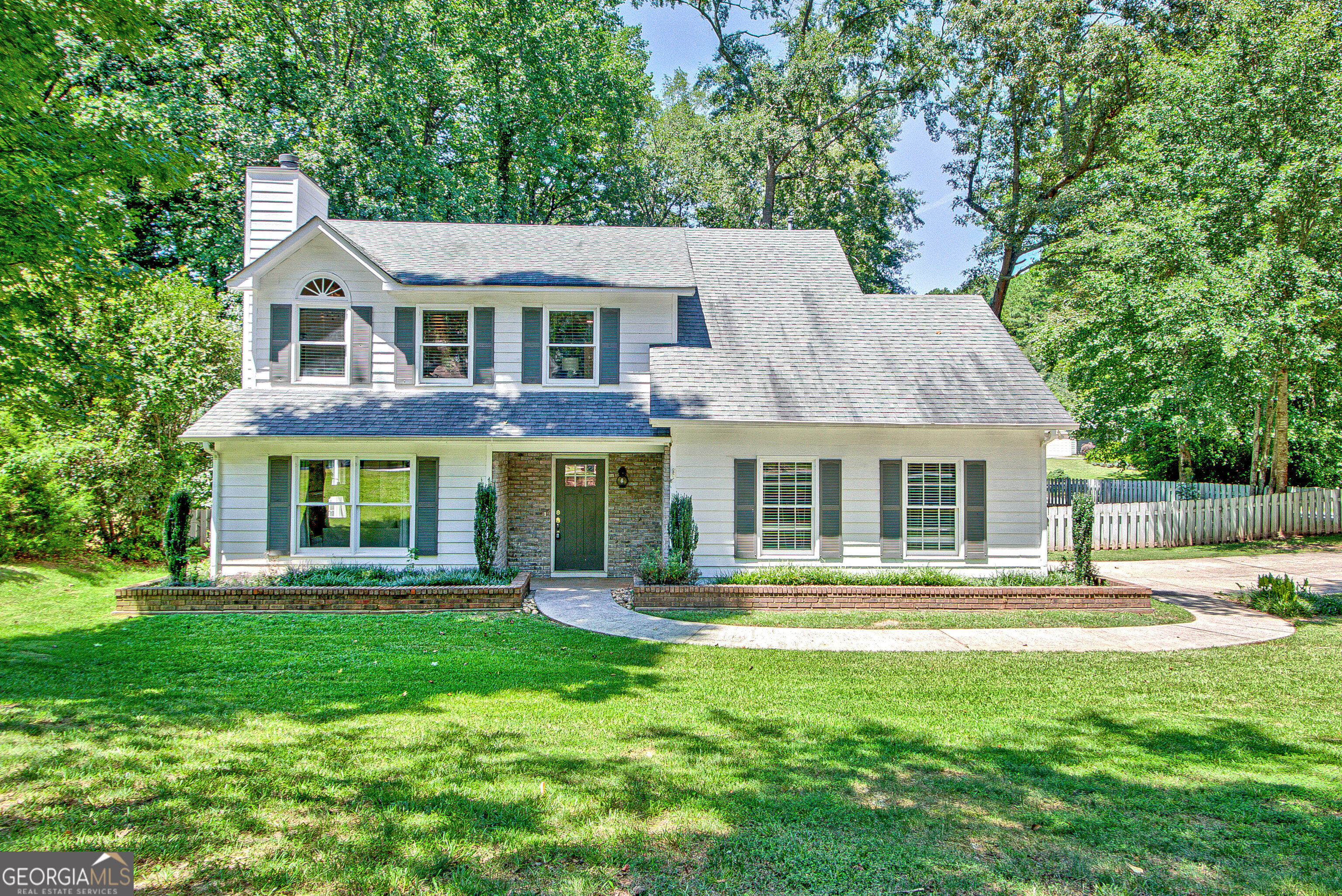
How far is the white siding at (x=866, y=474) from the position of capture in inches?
463

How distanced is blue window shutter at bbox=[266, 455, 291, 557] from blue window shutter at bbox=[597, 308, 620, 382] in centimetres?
610

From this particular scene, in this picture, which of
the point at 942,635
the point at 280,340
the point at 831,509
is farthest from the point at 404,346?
the point at 942,635

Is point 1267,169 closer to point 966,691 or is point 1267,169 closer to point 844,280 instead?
point 844,280

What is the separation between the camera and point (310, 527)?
12008 millimetres

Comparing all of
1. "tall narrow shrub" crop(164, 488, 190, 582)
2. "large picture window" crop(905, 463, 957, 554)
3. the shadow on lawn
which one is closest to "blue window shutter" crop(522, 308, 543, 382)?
"tall narrow shrub" crop(164, 488, 190, 582)

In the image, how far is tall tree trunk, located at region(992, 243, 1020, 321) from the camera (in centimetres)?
2694

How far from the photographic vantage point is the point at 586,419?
39.7 feet

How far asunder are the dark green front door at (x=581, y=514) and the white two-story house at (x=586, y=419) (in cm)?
3

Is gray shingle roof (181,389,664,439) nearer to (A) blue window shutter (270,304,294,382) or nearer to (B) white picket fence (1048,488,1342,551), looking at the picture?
(A) blue window shutter (270,304,294,382)

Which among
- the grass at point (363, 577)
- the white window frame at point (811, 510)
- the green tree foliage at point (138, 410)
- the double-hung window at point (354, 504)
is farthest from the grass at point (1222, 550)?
the green tree foliage at point (138, 410)

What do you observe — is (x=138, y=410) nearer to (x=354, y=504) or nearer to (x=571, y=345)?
(x=354, y=504)

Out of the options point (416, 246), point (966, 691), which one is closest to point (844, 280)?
point (416, 246)

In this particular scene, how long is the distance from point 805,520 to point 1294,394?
1669cm

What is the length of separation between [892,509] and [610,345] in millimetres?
6357
